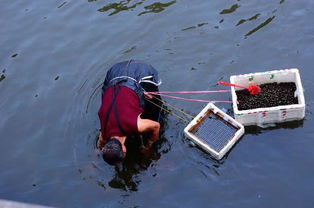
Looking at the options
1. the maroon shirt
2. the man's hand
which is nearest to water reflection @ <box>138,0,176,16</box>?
the man's hand

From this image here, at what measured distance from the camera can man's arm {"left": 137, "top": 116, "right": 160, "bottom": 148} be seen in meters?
6.34

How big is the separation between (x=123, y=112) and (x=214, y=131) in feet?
5.70

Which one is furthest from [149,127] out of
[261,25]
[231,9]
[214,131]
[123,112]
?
[231,9]

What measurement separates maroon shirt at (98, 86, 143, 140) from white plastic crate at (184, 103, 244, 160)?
1.14m

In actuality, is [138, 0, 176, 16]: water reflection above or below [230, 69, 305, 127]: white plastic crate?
above

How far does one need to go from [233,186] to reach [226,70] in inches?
101

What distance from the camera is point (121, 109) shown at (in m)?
6.19

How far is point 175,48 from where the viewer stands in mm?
9023

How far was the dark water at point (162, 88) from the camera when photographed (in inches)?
263

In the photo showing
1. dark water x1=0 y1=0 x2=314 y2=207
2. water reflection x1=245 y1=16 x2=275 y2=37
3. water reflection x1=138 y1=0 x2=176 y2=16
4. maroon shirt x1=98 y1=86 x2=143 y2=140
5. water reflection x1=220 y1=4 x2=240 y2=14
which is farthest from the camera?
water reflection x1=138 y1=0 x2=176 y2=16

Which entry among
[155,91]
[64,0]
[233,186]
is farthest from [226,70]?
[64,0]

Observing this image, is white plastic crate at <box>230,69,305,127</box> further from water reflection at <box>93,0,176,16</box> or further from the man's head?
water reflection at <box>93,0,176,16</box>

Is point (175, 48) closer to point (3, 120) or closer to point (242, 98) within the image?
point (242, 98)

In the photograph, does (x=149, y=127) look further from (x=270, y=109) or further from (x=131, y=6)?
(x=131, y=6)
